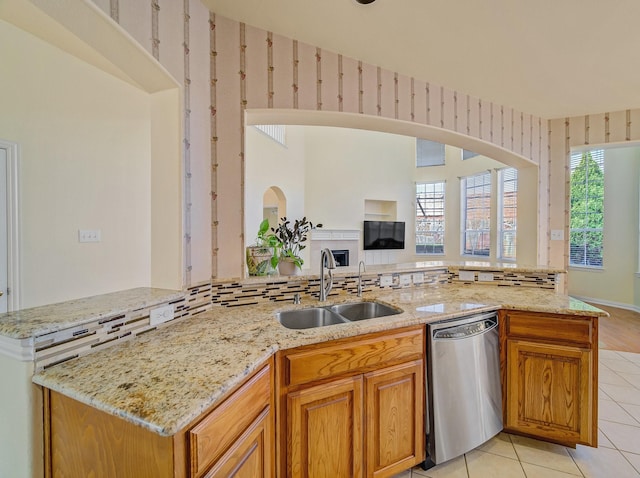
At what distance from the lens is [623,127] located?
3021 millimetres

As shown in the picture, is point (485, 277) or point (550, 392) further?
point (485, 277)

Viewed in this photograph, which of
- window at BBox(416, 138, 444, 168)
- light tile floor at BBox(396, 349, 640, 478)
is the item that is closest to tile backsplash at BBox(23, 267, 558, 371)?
light tile floor at BBox(396, 349, 640, 478)

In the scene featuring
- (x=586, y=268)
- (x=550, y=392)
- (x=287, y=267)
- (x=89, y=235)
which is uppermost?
(x=89, y=235)

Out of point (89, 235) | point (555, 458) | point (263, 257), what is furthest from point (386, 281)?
point (89, 235)

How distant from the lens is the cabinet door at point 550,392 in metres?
1.63

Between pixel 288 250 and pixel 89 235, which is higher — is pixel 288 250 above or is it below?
below

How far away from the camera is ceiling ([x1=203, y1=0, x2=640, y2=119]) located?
1.66 m

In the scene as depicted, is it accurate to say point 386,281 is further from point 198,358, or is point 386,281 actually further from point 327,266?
point 198,358

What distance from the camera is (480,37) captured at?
1896 millimetres

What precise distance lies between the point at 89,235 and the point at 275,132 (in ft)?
12.9

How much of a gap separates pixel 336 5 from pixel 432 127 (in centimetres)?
129

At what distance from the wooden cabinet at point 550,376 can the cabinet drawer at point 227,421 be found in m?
1.53

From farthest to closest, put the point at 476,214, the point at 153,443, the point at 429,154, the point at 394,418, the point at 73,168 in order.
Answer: the point at 429,154 < the point at 476,214 < the point at 73,168 < the point at 394,418 < the point at 153,443

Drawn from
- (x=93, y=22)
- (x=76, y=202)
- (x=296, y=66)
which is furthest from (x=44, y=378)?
(x=76, y=202)
